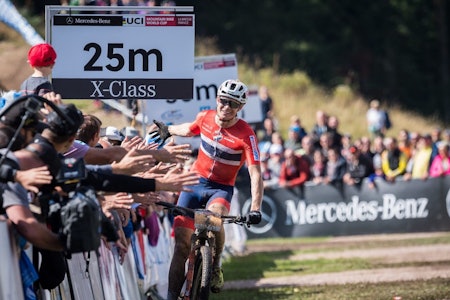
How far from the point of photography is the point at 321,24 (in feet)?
189

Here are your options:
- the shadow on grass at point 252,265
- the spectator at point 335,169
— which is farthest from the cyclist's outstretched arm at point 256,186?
the spectator at point 335,169

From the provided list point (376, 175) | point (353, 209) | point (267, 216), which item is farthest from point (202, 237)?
point (376, 175)

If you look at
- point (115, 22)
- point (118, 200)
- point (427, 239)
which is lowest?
point (427, 239)

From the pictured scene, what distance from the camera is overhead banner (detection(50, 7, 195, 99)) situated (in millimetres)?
13375

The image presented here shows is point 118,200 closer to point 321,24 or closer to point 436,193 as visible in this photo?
point 436,193

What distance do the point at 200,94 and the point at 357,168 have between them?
11.3 meters

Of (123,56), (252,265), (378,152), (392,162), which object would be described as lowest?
(252,265)

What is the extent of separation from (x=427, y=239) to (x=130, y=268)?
511 inches

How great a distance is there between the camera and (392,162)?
98.8 feet

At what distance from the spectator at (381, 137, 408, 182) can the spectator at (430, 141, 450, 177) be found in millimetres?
774

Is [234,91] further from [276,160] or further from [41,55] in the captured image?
[276,160]

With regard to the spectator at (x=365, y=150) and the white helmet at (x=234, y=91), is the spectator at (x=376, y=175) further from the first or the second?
the white helmet at (x=234, y=91)

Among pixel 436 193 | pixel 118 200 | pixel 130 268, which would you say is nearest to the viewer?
pixel 118 200

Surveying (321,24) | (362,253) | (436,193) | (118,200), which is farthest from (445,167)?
(321,24)
